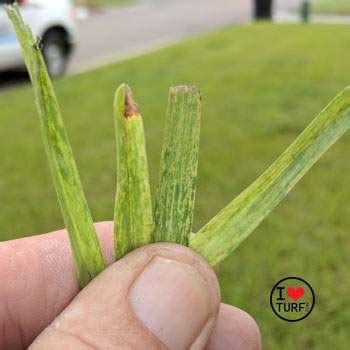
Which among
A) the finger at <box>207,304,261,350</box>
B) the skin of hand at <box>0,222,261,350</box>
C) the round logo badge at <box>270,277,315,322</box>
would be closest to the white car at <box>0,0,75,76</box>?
the round logo badge at <box>270,277,315,322</box>

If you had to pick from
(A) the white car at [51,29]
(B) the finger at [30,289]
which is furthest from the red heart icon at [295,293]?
(A) the white car at [51,29]

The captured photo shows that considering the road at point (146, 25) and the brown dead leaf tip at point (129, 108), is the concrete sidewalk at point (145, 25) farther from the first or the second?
the brown dead leaf tip at point (129, 108)

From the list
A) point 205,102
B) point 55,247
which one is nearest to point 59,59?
point 205,102

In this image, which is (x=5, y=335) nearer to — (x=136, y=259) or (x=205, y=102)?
(x=136, y=259)

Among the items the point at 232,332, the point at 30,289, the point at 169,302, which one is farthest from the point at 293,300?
the point at 169,302

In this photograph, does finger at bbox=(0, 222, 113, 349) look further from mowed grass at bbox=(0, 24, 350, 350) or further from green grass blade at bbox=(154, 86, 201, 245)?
mowed grass at bbox=(0, 24, 350, 350)
